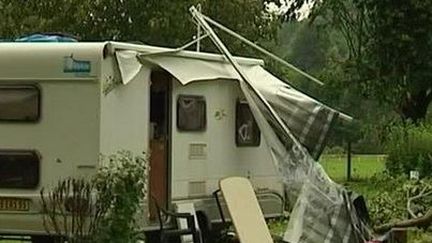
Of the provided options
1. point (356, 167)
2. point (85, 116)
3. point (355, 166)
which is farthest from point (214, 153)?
point (355, 166)

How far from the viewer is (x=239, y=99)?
13148mm

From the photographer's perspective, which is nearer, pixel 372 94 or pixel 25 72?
pixel 25 72

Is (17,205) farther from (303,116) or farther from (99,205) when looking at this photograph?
(303,116)

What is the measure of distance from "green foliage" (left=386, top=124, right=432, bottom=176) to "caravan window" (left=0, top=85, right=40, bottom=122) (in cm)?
1206

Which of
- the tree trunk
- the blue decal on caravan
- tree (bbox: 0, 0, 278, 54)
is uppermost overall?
tree (bbox: 0, 0, 278, 54)

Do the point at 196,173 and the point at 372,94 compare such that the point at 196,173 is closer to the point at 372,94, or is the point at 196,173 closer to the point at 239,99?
the point at 239,99

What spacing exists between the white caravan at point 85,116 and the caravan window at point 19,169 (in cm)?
1

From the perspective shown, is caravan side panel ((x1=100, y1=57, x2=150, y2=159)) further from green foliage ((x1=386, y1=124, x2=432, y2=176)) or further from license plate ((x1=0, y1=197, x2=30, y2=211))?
green foliage ((x1=386, y1=124, x2=432, y2=176))

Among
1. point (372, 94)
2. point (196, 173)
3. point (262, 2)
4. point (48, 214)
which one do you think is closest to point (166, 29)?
point (262, 2)

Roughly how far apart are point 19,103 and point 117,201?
5.03ft

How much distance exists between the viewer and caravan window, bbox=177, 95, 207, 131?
1191 centimetres

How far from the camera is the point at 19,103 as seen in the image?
429 inches

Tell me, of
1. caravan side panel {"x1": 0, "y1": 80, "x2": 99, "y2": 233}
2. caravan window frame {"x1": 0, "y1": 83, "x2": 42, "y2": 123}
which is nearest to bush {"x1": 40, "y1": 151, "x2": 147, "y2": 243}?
caravan side panel {"x1": 0, "y1": 80, "x2": 99, "y2": 233}

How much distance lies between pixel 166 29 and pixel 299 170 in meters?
13.8
